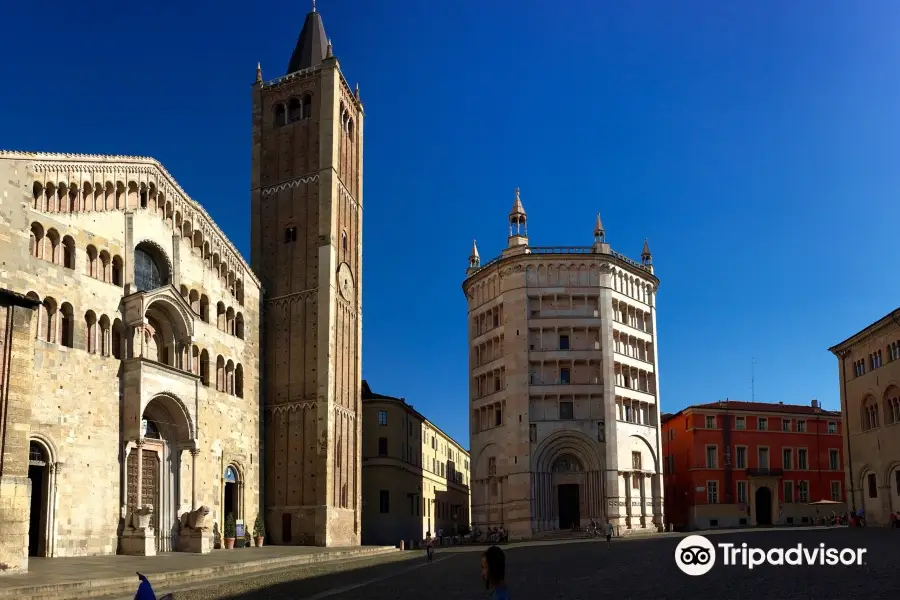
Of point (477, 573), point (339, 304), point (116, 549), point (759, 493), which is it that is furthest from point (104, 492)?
point (759, 493)

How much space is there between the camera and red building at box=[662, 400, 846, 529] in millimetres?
74125

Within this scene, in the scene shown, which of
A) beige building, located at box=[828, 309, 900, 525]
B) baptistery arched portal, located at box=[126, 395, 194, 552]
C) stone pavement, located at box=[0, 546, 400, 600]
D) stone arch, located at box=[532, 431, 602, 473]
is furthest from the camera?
stone arch, located at box=[532, 431, 602, 473]

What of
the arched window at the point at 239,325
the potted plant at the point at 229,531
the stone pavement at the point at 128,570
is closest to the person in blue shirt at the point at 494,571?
the stone pavement at the point at 128,570

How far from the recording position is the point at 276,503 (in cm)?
4738

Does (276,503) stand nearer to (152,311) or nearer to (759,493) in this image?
(152,311)

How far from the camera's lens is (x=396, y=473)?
68.7 meters

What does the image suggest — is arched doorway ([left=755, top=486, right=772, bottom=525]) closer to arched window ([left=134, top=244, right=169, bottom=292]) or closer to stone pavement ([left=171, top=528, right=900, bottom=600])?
stone pavement ([left=171, top=528, right=900, bottom=600])

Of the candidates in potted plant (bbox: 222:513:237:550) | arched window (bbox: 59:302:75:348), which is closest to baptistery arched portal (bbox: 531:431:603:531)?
potted plant (bbox: 222:513:237:550)

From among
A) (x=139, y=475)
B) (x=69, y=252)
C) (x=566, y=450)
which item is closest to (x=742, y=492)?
(x=566, y=450)

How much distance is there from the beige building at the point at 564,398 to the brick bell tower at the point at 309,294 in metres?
14.8

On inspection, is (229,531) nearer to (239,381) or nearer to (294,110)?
(239,381)

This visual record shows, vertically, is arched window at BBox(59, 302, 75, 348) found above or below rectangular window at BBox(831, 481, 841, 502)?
above

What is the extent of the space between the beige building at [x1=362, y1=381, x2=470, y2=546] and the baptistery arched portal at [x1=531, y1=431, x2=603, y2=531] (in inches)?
406

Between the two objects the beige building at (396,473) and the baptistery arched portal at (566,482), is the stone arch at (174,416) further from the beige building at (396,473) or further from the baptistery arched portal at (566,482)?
the baptistery arched portal at (566,482)
